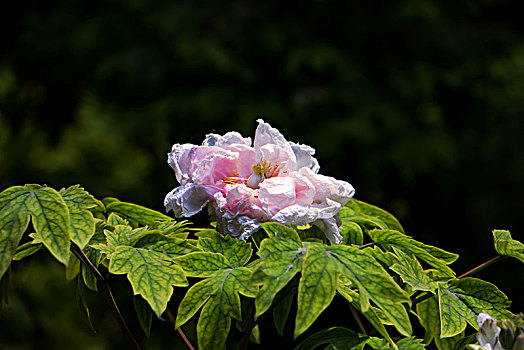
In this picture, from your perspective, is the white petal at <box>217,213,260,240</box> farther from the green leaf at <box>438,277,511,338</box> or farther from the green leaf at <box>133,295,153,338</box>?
the green leaf at <box>438,277,511,338</box>

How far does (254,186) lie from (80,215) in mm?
259

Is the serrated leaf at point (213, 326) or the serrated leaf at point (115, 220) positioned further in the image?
the serrated leaf at point (115, 220)

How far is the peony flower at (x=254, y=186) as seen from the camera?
82cm

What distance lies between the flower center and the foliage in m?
0.09

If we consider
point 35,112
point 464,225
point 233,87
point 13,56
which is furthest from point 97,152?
point 464,225

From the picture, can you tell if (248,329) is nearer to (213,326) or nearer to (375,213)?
(213,326)

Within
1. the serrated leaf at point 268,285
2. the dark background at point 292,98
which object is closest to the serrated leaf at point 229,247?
the serrated leaf at point 268,285

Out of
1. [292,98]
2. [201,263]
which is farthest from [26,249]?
[292,98]

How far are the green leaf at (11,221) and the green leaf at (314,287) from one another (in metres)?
0.32

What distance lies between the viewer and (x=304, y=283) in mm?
645

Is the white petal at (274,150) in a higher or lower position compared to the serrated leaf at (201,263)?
higher

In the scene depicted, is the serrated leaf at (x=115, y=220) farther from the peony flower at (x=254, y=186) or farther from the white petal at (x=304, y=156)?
the white petal at (x=304, y=156)

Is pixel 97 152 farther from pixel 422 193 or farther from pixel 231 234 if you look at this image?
pixel 231 234

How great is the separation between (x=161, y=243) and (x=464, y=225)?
3177 millimetres
